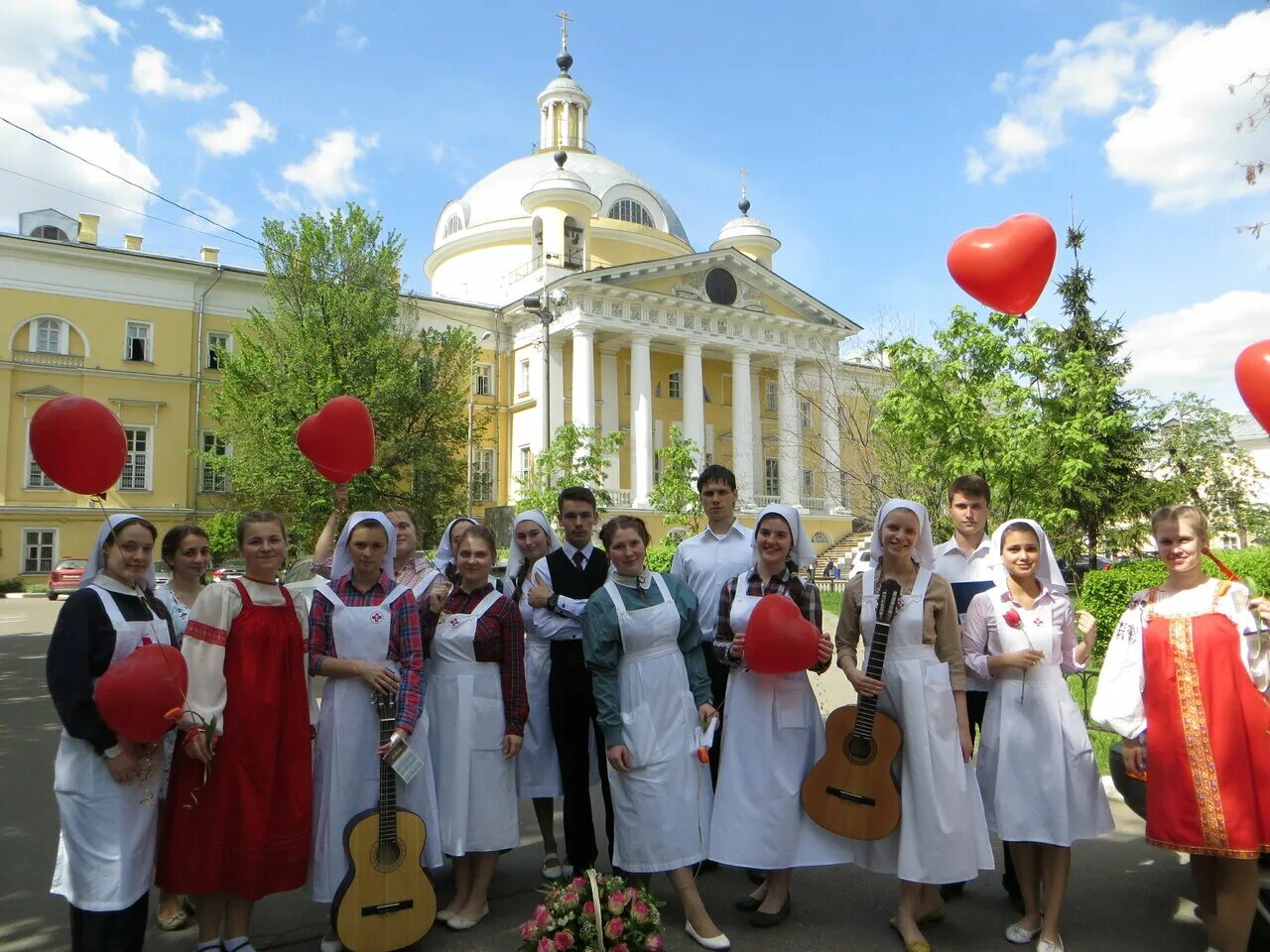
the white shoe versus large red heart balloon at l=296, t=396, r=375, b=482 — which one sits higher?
large red heart balloon at l=296, t=396, r=375, b=482

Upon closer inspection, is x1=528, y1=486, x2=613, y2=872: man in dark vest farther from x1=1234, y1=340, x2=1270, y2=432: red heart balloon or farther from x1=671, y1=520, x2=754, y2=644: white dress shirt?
x1=1234, y1=340, x2=1270, y2=432: red heart balloon

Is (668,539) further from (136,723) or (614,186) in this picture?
(614,186)

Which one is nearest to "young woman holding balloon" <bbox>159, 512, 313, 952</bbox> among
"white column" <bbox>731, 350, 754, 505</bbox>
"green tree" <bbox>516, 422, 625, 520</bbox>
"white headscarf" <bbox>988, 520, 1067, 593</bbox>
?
"white headscarf" <bbox>988, 520, 1067, 593</bbox>

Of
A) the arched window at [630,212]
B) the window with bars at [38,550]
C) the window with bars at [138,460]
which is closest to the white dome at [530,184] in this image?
the arched window at [630,212]

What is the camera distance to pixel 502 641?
15.3ft

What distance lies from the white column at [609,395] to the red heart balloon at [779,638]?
3296 centimetres

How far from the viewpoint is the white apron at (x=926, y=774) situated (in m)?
4.09

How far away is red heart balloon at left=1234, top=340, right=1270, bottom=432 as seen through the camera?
4137 mm

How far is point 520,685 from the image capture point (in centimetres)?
467

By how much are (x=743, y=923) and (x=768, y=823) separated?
0.55 m

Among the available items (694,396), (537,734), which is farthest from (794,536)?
(694,396)

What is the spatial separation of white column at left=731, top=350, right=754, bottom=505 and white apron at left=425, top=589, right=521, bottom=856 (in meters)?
32.6

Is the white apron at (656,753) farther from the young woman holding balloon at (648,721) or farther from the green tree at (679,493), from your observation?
the green tree at (679,493)

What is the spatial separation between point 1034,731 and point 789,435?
35833 millimetres
